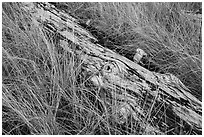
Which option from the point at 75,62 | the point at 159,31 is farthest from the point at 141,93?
the point at 159,31

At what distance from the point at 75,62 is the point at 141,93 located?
519 millimetres

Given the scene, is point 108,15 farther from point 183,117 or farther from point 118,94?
point 183,117

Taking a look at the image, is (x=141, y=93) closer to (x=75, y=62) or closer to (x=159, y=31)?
(x=75, y=62)

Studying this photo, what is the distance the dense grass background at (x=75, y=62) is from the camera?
5.56 feet

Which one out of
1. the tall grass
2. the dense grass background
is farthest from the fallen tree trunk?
the tall grass

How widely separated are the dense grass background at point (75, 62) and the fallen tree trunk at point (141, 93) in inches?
2.9

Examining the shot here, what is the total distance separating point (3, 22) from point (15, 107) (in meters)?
1.02

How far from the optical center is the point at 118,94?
5.66ft

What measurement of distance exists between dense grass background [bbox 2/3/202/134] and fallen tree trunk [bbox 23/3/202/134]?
2.9 inches

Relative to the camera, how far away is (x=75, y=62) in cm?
197

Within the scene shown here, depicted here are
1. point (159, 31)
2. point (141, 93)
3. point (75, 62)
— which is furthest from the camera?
point (159, 31)

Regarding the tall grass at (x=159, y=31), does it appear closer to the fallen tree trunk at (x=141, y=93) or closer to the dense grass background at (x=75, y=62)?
the dense grass background at (x=75, y=62)

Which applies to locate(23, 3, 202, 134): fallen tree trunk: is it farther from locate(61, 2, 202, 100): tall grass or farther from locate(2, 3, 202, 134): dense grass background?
locate(61, 2, 202, 100): tall grass

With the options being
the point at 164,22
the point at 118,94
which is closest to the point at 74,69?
the point at 118,94
